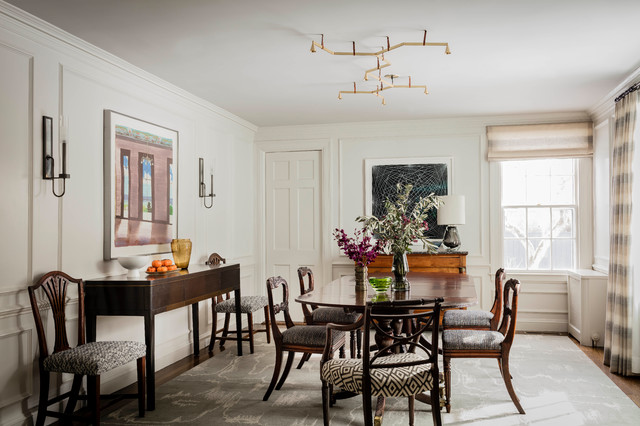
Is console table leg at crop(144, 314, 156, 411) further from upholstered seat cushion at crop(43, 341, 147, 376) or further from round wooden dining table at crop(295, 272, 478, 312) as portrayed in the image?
round wooden dining table at crop(295, 272, 478, 312)

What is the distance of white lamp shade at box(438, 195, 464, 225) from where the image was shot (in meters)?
6.19

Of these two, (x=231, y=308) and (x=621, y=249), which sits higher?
(x=621, y=249)

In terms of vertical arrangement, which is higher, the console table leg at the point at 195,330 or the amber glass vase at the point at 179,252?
the amber glass vase at the point at 179,252

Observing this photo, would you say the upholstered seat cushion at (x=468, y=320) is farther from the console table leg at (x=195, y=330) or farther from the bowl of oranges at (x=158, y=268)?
the console table leg at (x=195, y=330)

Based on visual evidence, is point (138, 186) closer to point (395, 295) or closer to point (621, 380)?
point (395, 295)

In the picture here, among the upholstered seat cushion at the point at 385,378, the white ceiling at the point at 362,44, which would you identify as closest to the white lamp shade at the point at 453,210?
the white ceiling at the point at 362,44

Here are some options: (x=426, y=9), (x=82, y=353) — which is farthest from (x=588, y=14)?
(x=82, y=353)

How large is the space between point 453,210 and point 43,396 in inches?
181

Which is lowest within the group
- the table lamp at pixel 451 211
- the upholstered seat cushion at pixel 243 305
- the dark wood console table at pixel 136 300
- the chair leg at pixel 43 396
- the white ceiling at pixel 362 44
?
the chair leg at pixel 43 396

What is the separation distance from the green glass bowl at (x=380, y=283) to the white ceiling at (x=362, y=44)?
1.76 metres

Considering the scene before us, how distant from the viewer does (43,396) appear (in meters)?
3.29

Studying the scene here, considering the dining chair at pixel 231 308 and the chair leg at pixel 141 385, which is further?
the dining chair at pixel 231 308

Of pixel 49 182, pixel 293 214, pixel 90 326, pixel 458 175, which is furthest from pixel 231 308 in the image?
pixel 458 175

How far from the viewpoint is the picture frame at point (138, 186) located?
13.6ft
